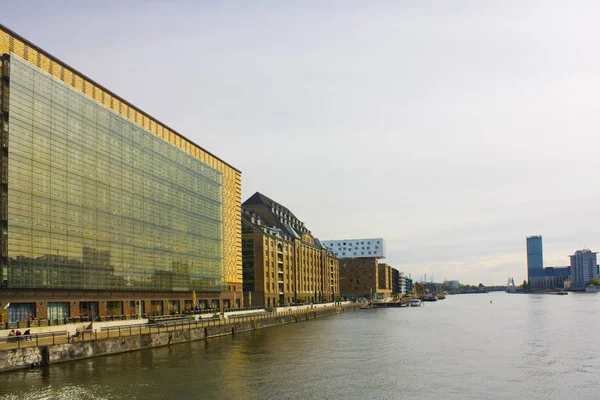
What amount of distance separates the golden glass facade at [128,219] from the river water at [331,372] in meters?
16.4

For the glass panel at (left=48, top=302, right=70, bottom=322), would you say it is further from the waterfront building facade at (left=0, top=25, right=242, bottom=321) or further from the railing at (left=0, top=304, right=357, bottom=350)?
the railing at (left=0, top=304, right=357, bottom=350)

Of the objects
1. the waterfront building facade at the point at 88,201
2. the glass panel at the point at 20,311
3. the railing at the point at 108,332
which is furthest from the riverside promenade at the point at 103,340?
the waterfront building facade at the point at 88,201

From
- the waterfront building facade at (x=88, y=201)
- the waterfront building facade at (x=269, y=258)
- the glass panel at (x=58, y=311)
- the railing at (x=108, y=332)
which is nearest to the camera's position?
the railing at (x=108, y=332)

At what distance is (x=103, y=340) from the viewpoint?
61625 millimetres

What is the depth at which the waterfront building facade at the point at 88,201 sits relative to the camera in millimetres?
65250

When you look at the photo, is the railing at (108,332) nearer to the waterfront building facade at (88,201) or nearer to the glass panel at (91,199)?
the waterfront building facade at (88,201)

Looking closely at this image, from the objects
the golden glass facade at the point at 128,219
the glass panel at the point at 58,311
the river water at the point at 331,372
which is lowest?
the river water at the point at 331,372

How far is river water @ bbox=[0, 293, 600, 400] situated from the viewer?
44688mm

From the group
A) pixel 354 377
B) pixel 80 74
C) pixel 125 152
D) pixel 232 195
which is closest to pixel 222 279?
pixel 232 195

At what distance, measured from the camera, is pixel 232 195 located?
13475 centimetres

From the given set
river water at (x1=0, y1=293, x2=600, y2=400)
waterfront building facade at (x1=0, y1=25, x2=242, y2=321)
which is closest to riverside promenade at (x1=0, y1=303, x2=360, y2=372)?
river water at (x1=0, y1=293, x2=600, y2=400)

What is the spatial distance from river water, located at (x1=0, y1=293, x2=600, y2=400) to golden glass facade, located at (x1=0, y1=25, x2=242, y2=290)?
647 inches

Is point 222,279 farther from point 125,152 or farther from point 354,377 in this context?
point 354,377

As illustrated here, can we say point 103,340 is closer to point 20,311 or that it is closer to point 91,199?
point 20,311
